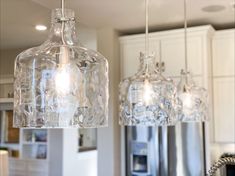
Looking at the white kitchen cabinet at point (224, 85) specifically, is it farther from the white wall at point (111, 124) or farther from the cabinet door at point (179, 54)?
the white wall at point (111, 124)

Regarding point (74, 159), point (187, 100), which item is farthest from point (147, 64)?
point (74, 159)

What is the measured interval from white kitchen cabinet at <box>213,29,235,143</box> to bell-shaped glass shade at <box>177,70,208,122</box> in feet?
3.21

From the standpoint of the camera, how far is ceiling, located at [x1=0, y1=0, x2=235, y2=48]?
3285mm

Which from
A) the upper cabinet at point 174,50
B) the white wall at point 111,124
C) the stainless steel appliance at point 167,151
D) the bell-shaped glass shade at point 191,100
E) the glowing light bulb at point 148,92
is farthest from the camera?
the white wall at point 111,124

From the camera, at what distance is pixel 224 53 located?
3.92 meters

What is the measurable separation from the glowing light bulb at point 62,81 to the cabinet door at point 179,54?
265 centimetres

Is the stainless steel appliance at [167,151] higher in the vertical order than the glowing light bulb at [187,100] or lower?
lower

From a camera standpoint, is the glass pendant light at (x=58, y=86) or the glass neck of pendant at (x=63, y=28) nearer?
the glass pendant light at (x=58, y=86)

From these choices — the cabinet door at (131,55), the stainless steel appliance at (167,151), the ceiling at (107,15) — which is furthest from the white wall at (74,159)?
the ceiling at (107,15)

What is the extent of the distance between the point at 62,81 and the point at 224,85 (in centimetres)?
290

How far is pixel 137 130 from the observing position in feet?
12.9

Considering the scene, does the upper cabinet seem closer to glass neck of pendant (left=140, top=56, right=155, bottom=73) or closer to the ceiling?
the ceiling

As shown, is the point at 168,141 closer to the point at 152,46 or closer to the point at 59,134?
the point at 152,46

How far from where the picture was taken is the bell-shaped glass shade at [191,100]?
2.87m
